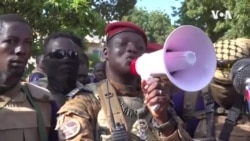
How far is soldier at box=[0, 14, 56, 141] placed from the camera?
130 inches

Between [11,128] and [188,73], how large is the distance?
3.29ft

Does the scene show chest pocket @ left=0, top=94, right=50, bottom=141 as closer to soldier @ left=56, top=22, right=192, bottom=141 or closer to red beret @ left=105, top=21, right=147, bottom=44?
soldier @ left=56, top=22, right=192, bottom=141

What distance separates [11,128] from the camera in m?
3.28

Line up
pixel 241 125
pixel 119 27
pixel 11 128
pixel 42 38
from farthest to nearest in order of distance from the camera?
1. pixel 42 38
2. pixel 241 125
3. pixel 119 27
4. pixel 11 128

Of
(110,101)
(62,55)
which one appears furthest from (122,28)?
(62,55)

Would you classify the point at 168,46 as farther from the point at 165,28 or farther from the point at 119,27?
the point at 165,28

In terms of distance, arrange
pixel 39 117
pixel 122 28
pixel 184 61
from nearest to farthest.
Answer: pixel 184 61, pixel 39 117, pixel 122 28

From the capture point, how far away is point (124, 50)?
11.5 feet

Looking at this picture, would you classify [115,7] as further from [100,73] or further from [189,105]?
[189,105]

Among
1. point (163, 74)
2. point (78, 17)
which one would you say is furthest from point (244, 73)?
point (78, 17)

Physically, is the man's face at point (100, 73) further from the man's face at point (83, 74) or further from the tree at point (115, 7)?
the tree at point (115, 7)

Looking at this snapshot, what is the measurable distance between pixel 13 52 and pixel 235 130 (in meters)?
1.55

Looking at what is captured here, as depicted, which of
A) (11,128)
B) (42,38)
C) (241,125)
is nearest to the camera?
(11,128)

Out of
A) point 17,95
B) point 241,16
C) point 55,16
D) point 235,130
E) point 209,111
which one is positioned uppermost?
point 55,16
